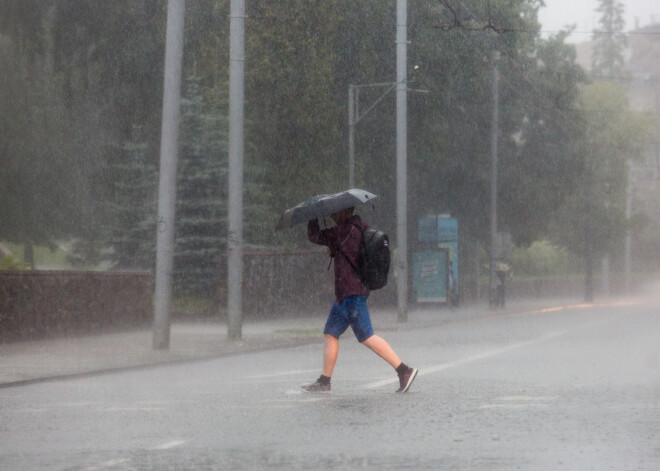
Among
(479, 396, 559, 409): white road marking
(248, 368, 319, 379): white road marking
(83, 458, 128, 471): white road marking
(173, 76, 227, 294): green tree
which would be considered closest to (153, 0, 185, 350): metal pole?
(248, 368, 319, 379): white road marking

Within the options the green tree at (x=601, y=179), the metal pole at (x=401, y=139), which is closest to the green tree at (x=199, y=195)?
the metal pole at (x=401, y=139)

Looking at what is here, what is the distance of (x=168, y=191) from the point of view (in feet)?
65.8

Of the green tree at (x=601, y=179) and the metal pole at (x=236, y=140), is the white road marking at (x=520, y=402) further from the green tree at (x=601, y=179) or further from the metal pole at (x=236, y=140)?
the green tree at (x=601, y=179)

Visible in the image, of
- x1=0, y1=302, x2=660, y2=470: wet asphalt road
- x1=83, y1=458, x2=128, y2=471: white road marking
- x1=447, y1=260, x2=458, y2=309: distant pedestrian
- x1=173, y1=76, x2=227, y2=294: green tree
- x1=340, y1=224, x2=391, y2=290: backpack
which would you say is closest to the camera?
x1=83, y1=458, x2=128, y2=471: white road marking

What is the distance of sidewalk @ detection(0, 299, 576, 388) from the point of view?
16297mm

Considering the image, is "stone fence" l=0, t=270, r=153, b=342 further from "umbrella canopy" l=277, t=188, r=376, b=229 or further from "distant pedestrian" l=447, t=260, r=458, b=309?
"distant pedestrian" l=447, t=260, r=458, b=309

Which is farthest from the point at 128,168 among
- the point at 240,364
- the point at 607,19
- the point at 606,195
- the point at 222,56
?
the point at 607,19

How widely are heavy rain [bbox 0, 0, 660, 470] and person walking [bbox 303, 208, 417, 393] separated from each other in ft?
0.08

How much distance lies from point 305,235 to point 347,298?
2700 cm

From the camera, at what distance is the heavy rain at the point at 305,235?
1036 centimetres

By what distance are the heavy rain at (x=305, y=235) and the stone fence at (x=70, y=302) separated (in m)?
0.06

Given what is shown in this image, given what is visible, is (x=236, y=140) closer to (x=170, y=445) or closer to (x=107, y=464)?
(x=170, y=445)

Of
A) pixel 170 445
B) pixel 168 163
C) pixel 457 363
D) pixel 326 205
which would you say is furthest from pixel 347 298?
pixel 168 163

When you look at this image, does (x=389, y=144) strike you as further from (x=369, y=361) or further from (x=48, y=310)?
(x=369, y=361)
